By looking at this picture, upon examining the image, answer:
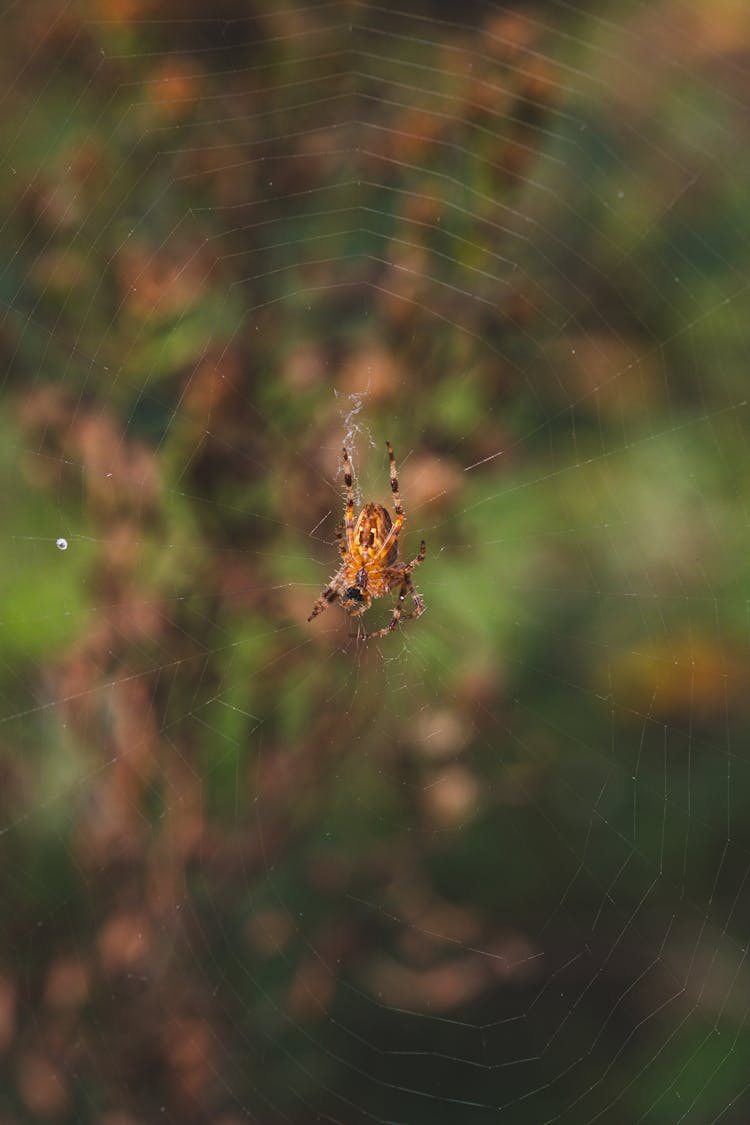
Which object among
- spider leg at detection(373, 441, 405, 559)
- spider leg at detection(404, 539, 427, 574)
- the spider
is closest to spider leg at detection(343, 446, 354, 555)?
the spider

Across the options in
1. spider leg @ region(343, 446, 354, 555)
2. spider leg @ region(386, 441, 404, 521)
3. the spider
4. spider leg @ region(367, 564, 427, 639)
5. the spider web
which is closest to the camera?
Answer: the spider web

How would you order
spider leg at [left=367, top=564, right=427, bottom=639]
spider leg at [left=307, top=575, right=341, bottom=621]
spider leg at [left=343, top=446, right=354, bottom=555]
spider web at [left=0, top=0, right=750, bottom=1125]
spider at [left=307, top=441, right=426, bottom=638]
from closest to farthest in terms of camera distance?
spider web at [left=0, top=0, right=750, bottom=1125] → spider leg at [left=343, top=446, right=354, bottom=555] → spider at [left=307, top=441, right=426, bottom=638] → spider leg at [left=367, top=564, right=427, bottom=639] → spider leg at [left=307, top=575, right=341, bottom=621]

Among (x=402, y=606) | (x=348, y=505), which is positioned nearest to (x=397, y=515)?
(x=348, y=505)

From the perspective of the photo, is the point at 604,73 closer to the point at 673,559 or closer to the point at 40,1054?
the point at 673,559

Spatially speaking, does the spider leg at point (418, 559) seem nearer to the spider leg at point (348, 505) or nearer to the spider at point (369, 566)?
the spider at point (369, 566)

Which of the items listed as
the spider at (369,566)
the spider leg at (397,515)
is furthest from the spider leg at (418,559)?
the spider leg at (397,515)

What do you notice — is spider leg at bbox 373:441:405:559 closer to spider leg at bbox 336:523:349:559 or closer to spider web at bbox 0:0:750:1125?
spider web at bbox 0:0:750:1125
